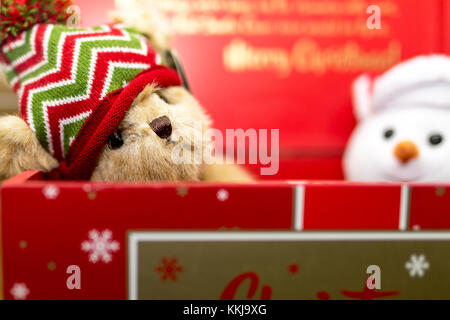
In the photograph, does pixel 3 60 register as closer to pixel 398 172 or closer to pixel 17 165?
pixel 17 165

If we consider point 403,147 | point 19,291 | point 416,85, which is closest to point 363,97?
point 416,85

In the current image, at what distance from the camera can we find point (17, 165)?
580mm

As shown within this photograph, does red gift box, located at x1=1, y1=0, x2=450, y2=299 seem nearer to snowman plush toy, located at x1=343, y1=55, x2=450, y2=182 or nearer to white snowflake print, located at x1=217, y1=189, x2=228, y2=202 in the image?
white snowflake print, located at x1=217, y1=189, x2=228, y2=202

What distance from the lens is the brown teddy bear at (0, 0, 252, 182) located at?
0.57m

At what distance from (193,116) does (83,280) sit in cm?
29

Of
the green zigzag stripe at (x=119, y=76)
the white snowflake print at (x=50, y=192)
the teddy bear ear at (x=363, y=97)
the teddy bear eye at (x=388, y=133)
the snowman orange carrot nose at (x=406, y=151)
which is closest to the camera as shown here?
the white snowflake print at (x=50, y=192)

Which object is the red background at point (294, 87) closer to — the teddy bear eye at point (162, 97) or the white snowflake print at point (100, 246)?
the teddy bear eye at point (162, 97)

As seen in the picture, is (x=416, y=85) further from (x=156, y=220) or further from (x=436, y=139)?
(x=156, y=220)

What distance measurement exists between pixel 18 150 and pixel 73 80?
127mm

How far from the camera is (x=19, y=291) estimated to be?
1.61ft

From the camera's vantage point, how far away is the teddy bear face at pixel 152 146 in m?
0.57

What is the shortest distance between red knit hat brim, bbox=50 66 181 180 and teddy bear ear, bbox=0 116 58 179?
37mm

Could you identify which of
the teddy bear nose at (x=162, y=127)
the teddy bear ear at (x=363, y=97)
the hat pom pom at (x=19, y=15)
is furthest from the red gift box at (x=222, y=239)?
the teddy bear ear at (x=363, y=97)
